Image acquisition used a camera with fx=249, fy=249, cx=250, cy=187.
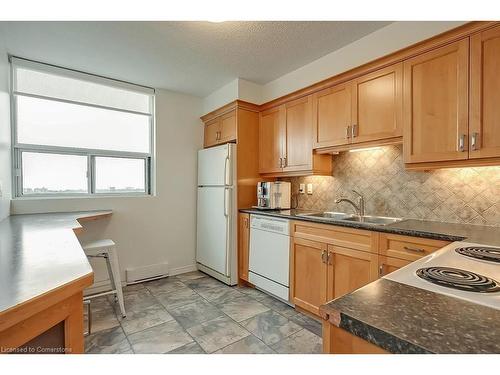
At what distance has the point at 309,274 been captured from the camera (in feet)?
7.57

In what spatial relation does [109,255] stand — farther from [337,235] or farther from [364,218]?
[364,218]

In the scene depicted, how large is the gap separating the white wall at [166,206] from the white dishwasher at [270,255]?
1193 mm

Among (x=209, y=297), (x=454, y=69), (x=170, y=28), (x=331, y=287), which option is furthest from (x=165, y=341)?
(x=454, y=69)

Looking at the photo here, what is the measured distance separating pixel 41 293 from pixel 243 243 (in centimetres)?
248

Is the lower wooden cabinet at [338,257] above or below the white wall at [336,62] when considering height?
below

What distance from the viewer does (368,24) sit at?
203cm

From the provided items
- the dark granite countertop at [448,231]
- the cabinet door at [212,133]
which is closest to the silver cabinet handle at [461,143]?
the dark granite countertop at [448,231]

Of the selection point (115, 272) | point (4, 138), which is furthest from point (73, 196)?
point (115, 272)

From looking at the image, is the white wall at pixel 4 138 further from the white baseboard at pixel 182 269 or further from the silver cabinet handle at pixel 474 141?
the silver cabinet handle at pixel 474 141

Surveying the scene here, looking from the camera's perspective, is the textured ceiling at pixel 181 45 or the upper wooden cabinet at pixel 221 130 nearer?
the textured ceiling at pixel 181 45

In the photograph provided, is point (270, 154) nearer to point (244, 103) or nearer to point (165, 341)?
point (244, 103)

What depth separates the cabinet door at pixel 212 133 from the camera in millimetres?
3473
